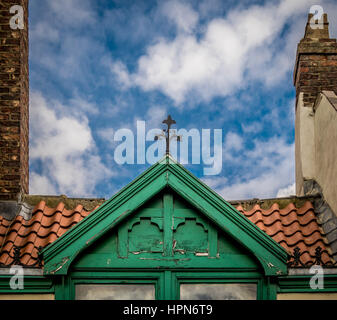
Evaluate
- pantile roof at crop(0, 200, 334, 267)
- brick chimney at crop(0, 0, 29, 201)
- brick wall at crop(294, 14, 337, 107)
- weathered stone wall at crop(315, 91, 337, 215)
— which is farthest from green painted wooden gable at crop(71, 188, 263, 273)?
brick wall at crop(294, 14, 337, 107)

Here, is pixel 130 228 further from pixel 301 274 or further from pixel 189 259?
pixel 301 274

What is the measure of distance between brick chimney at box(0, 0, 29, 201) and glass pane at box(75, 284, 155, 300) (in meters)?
1.98

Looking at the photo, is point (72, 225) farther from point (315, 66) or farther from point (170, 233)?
point (315, 66)

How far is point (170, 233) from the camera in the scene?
17.6 ft

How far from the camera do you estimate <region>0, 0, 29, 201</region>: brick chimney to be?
664 centimetres

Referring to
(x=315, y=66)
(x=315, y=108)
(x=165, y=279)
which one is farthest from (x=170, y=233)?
(x=315, y=66)

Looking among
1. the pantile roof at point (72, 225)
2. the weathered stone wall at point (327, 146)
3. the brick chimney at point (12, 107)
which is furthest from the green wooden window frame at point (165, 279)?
the brick chimney at point (12, 107)

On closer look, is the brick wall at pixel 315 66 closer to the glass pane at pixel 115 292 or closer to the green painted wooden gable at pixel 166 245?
the green painted wooden gable at pixel 166 245

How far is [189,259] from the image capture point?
17.5 feet

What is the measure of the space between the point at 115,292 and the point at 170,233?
98 cm

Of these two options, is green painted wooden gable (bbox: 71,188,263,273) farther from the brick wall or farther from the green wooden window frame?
the brick wall

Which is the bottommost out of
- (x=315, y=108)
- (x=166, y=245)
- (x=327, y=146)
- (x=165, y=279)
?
(x=165, y=279)
